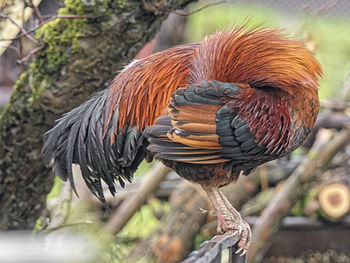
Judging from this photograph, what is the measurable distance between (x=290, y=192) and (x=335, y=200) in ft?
3.18

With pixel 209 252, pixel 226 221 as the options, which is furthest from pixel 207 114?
pixel 209 252

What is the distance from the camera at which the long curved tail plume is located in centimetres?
268

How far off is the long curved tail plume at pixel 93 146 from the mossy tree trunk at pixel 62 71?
1.47 ft

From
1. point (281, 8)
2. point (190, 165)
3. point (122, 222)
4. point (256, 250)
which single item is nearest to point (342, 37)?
point (281, 8)

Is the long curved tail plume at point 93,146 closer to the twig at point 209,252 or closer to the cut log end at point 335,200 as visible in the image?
the twig at point 209,252

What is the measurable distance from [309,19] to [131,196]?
241cm

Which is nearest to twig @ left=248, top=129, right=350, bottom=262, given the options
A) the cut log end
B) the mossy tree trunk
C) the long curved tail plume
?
the cut log end

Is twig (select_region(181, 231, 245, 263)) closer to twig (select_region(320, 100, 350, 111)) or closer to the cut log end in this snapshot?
twig (select_region(320, 100, 350, 111))

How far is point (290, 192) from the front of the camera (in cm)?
522

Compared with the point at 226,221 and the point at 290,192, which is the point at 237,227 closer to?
the point at 226,221

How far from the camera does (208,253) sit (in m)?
1.60

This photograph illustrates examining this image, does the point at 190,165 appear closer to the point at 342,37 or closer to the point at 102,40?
the point at 102,40

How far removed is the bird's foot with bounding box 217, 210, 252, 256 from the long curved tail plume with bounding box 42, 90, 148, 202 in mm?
537

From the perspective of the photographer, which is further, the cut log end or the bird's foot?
the cut log end
